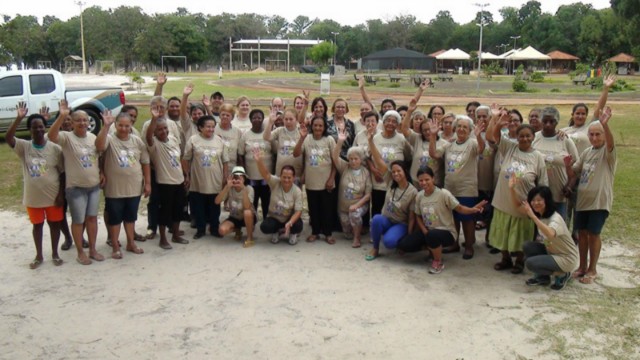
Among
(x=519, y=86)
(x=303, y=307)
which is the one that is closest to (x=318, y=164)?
(x=303, y=307)

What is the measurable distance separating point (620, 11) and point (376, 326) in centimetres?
3546

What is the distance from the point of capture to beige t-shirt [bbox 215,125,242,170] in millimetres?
6730

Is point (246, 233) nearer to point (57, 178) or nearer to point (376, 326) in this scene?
point (57, 178)

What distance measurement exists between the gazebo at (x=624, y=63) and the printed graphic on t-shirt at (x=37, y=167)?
2484 inches

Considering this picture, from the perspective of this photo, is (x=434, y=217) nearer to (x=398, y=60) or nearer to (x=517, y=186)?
(x=517, y=186)

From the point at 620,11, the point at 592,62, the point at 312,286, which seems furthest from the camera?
the point at 592,62

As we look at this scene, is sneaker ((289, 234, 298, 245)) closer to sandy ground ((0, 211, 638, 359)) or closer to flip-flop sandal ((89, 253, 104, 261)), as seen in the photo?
sandy ground ((0, 211, 638, 359))

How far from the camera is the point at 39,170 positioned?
5.55 metres

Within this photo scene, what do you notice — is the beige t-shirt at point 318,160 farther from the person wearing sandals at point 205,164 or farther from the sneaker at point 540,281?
the sneaker at point 540,281

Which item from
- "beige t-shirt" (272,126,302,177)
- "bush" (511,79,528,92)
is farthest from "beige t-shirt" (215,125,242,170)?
"bush" (511,79,528,92)

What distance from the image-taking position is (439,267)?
5.71m

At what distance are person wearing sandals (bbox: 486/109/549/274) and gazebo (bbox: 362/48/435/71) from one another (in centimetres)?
5982

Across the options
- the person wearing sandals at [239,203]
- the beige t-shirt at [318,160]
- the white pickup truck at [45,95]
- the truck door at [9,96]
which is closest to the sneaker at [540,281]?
the beige t-shirt at [318,160]

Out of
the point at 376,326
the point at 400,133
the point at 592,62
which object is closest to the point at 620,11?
the point at 592,62
